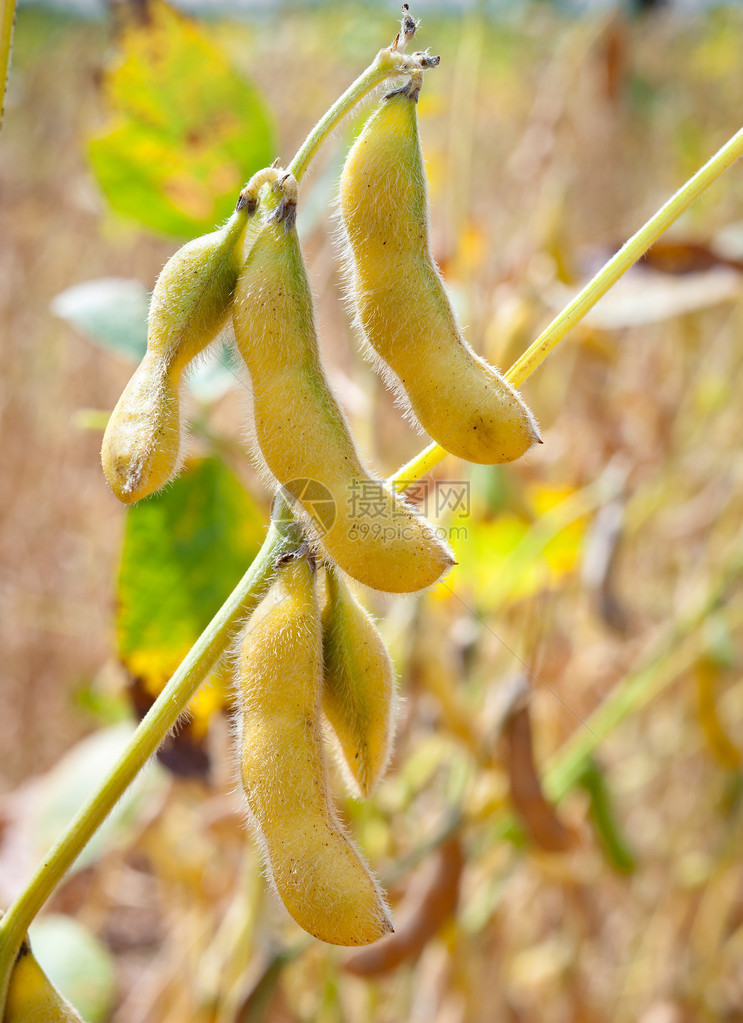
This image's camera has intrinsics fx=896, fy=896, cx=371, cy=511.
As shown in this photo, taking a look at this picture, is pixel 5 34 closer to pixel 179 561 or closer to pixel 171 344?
pixel 171 344

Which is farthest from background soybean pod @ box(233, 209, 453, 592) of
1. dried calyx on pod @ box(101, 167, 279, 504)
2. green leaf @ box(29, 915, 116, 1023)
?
green leaf @ box(29, 915, 116, 1023)

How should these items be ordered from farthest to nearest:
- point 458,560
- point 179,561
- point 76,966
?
1. point 76,966
2. point 458,560
3. point 179,561

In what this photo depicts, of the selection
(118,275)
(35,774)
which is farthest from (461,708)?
(118,275)

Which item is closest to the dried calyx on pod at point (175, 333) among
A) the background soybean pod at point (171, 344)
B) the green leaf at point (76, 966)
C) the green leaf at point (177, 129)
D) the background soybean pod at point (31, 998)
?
the background soybean pod at point (171, 344)

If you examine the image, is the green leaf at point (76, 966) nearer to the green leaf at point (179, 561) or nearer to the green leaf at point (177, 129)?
the green leaf at point (179, 561)

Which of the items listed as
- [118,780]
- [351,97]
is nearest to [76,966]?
[118,780]

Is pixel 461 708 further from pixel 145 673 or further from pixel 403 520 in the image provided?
pixel 403 520
